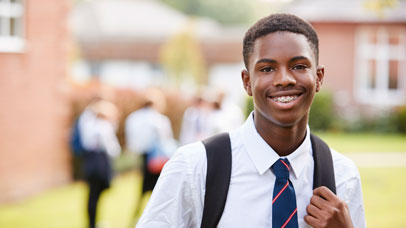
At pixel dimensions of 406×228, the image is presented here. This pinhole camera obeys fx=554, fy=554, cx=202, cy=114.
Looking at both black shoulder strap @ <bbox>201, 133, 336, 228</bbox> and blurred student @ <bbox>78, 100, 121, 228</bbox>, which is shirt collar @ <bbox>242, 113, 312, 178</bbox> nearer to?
black shoulder strap @ <bbox>201, 133, 336, 228</bbox>

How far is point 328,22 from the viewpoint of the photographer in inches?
882

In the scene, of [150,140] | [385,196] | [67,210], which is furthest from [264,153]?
[385,196]

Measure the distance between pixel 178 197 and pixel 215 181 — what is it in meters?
0.14

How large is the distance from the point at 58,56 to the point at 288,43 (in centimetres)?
944

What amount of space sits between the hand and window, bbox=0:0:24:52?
8418 millimetres

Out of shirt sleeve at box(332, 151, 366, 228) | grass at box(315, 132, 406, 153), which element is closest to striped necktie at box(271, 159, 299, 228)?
shirt sleeve at box(332, 151, 366, 228)

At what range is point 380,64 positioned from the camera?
2238cm

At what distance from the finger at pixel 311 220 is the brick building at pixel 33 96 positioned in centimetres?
827

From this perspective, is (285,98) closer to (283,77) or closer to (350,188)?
(283,77)

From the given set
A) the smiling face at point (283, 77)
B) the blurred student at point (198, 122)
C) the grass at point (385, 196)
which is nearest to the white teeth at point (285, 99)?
the smiling face at point (283, 77)

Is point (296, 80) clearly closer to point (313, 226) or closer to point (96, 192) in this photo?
point (313, 226)

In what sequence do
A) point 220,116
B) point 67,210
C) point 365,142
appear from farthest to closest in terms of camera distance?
point 365,142
point 67,210
point 220,116

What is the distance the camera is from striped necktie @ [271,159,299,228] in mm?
1979

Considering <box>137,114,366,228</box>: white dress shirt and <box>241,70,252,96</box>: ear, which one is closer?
<box>137,114,366,228</box>: white dress shirt
